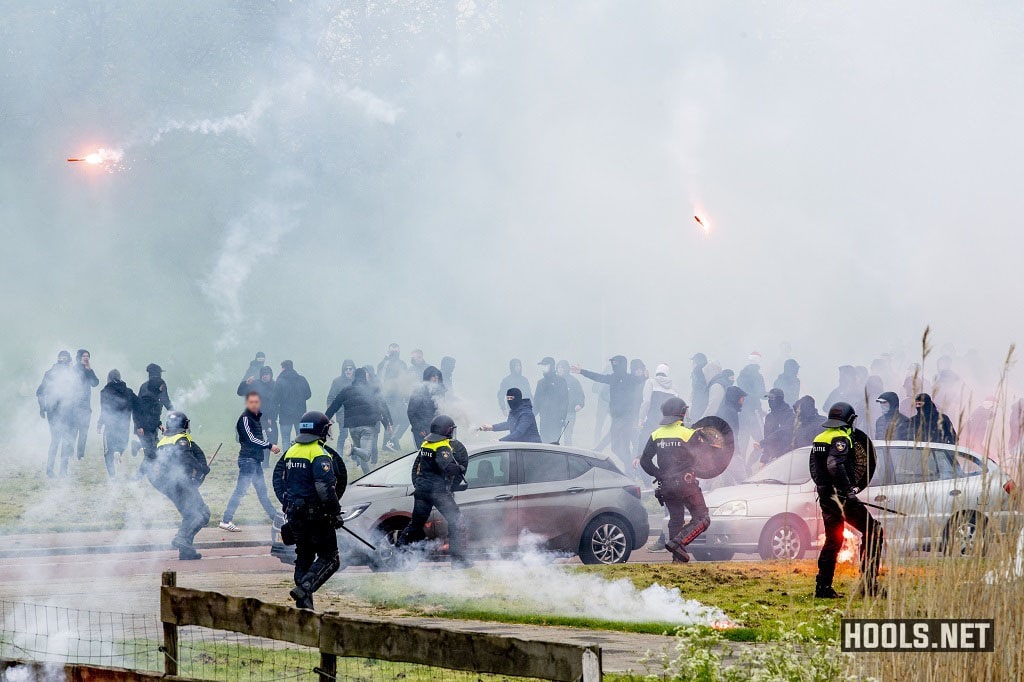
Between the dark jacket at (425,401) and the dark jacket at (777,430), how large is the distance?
17.2ft

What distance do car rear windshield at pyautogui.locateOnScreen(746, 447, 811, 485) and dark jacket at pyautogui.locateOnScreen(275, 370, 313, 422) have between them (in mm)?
9772

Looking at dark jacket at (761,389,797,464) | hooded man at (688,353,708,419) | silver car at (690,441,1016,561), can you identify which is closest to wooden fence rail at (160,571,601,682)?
silver car at (690,441,1016,561)

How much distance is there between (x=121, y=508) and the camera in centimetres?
2000

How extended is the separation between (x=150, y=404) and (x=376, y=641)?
1201cm

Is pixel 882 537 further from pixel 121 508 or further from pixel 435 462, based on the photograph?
pixel 121 508

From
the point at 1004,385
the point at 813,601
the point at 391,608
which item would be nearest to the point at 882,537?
the point at 1004,385

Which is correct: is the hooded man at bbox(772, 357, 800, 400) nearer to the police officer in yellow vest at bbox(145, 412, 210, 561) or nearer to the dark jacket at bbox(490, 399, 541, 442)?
the dark jacket at bbox(490, 399, 541, 442)

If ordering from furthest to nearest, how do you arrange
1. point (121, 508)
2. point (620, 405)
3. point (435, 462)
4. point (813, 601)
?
point (620, 405), point (121, 508), point (435, 462), point (813, 601)

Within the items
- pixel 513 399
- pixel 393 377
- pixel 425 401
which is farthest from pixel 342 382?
pixel 513 399

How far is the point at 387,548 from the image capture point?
13.3 m

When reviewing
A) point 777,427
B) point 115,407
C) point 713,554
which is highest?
point 115,407

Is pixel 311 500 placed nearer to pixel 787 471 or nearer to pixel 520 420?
pixel 787 471

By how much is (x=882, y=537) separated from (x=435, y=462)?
6.40m

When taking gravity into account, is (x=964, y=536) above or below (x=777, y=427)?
below
